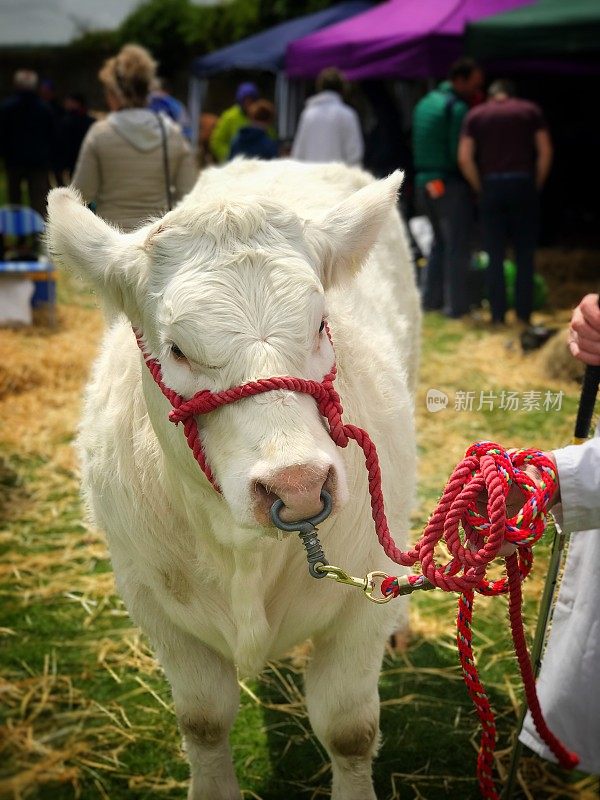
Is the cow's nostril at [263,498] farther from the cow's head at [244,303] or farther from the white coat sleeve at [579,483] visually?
the white coat sleeve at [579,483]

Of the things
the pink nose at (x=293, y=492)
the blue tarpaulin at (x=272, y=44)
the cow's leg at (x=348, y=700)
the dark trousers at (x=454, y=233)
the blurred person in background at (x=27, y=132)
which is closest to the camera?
the pink nose at (x=293, y=492)

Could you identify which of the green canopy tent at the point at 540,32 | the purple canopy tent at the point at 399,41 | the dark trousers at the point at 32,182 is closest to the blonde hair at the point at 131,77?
the green canopy tent at the point at 540,32

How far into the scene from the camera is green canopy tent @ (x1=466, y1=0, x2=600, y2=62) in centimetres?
771

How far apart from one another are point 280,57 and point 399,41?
177 inches

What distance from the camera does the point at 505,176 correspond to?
7855 millimetres

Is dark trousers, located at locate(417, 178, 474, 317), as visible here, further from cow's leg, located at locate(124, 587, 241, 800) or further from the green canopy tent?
cow's leg, located at locate(124, 587, 241, 800)

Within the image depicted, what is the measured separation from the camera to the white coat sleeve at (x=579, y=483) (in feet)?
5.78

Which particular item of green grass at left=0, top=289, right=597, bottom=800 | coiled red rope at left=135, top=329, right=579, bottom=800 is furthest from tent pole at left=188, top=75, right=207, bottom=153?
coiled red rope at left=135, top=329, right=579, bottom=800

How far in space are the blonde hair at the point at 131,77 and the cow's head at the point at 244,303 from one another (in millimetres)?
3171

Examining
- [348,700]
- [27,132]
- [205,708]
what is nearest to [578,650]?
[348,700]

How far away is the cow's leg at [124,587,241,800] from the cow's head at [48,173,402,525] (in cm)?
72

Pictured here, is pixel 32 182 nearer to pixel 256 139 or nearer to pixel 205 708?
pixel 256 139

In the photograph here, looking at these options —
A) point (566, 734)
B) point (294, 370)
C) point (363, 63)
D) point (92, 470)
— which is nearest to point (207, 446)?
point (294, 370)

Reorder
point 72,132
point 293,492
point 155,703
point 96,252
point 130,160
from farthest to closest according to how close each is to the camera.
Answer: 1. point 72,132
2. point 130,160
3. point 155,703
4. point 96,252
5. point 293,492
